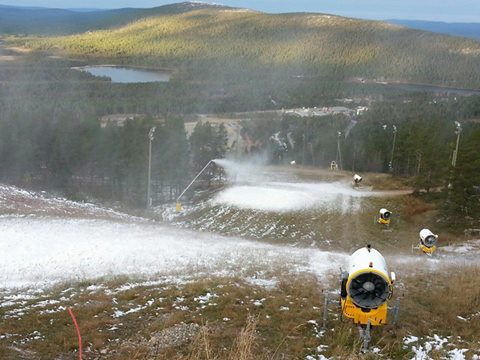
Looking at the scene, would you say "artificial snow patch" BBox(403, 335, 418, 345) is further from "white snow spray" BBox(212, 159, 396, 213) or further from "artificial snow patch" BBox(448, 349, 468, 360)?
"white snow spray" BBox(212, 159, 396, 213)

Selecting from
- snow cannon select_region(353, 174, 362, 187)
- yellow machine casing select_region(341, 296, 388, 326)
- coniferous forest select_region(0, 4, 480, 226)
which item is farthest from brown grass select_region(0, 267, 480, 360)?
snow cannon select_region(353, 174, 362, 187)

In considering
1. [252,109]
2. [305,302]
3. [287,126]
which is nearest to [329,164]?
[287,126]

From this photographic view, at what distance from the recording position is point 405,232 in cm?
3725

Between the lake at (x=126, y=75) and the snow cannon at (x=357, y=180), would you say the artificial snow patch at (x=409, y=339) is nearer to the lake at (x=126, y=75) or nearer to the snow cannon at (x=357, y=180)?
the snow cannon at (x=357, y=180)

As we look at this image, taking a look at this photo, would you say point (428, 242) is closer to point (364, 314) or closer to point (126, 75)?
point (364, 314)

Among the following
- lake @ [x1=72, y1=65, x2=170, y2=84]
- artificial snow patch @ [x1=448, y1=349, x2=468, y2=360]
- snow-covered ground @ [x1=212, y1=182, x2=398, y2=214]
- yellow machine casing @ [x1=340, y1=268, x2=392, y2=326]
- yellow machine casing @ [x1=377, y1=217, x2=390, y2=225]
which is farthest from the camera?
lake @ [x1=72, y1=65, x2=170, y2=84]

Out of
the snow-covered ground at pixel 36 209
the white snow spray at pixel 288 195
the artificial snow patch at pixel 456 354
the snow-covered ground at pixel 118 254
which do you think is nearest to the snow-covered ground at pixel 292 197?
the white snow spray at pixel 288 195

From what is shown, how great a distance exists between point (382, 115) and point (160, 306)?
3766 inches

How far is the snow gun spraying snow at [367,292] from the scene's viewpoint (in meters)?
13.4

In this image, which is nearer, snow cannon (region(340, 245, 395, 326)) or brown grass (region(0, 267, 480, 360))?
brown grass (region(0, 267, 480, 360))

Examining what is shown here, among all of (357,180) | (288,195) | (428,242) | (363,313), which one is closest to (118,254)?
(363,313)

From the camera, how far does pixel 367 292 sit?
13.5m

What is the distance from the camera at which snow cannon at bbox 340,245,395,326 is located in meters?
13.4

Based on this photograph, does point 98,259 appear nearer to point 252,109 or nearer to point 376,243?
point 376,243
